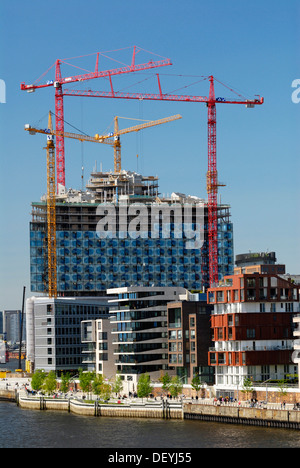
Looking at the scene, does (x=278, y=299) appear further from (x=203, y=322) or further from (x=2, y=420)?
(x=2, y=420)

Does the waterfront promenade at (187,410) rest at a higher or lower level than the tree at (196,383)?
lower

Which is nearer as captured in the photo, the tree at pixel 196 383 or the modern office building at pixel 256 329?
the modern office building at pixel 256 329

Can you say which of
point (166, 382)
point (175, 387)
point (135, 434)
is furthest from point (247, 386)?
point (135, 434)

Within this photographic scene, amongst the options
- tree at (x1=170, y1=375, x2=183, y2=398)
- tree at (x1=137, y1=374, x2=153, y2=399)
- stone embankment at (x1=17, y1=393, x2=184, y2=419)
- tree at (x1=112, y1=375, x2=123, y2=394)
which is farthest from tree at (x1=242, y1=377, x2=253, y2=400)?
tree at (x1=112, y1=375, x2=123, y2=394)

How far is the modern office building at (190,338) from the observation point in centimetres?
18512

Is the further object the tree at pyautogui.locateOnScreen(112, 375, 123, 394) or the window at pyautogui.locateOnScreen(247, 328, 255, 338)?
the tree at pyautogui.locateOnScreen(112, 375, 123, 394)

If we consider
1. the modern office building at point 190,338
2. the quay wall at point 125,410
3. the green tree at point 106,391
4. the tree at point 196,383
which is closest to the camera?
the quay wall at point 125,410

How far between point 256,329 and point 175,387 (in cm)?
1727

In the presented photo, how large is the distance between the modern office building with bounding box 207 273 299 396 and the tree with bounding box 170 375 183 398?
706 centimetres

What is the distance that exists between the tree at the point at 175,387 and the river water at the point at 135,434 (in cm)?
1435

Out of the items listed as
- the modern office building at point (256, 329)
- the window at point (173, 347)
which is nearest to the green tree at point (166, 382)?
the window at point (173, 347)

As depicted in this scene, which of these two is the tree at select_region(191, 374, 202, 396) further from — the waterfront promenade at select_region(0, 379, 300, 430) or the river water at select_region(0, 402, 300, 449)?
the river water at select_region(0, 402, 300, 449)

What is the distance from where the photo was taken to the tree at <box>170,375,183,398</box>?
178 m

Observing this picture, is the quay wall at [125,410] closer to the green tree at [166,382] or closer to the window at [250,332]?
the green tree at [166,382]
